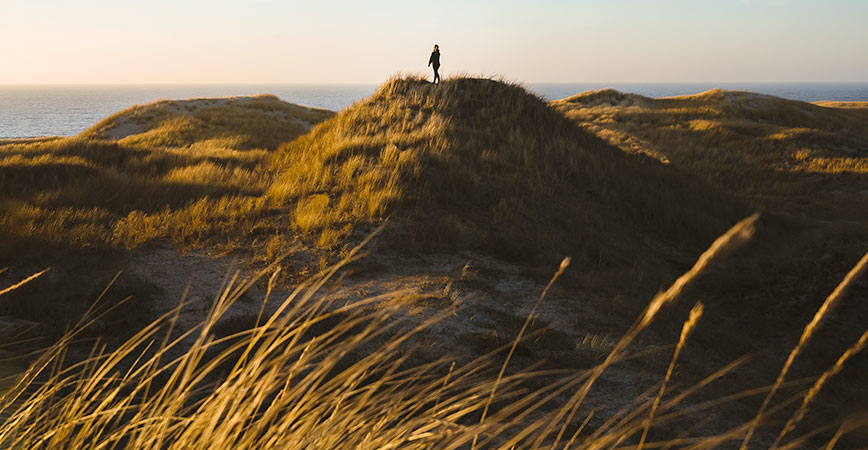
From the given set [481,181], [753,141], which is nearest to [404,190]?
[481,181]

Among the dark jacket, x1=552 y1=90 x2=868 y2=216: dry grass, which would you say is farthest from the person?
x1=552 y1=90 x2=868 y2=216: dry grass

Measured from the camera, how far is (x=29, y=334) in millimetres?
4859

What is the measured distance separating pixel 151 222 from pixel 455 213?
470 centimetres

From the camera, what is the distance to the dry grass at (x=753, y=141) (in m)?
17.3

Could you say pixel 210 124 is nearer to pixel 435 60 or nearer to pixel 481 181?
pixel 435 60

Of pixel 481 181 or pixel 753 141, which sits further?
pixel 753 141

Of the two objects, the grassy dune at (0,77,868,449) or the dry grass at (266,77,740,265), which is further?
the dry grass at (266,77,740,265)

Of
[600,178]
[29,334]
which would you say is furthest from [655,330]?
[29,334]

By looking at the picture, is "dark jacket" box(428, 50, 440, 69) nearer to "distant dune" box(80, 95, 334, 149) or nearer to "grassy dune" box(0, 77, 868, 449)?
"grassy dune" box(0, 77, 868, 449)

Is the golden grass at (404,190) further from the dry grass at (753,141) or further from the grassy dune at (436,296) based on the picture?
the dry grass at (753,141)

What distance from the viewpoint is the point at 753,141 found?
23.2m

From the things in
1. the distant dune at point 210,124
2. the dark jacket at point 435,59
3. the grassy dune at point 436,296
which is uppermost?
the dark jacket at point 435,59

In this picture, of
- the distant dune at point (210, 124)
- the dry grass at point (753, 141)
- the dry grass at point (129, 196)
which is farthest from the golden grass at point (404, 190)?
the distant dune at point (210, 124)

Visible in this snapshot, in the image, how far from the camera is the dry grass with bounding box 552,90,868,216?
56.9 feet
